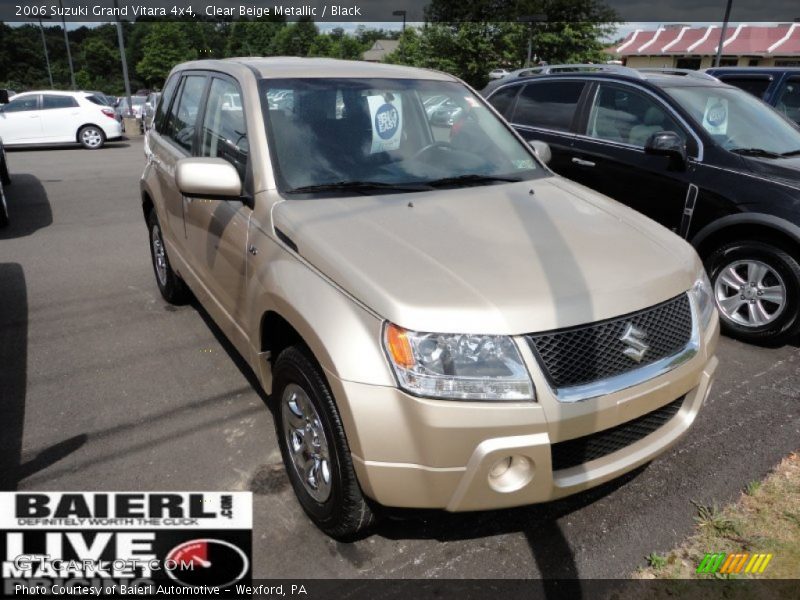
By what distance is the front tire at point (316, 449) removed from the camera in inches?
87.4

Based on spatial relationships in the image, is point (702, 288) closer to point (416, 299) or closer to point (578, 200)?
point (578, 200)

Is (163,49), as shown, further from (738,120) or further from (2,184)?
(738,120)

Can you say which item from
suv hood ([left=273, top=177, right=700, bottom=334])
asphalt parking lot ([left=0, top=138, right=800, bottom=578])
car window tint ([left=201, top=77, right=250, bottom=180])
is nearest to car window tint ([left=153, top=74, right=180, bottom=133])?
car window tint ([left=201, top=77, right=250, bottom=180])

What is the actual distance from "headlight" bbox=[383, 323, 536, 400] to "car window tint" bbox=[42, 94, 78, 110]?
55.2ft

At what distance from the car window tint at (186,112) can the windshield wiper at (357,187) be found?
4.81 ft

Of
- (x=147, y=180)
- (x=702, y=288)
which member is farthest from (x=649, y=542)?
(x=147, y=180)

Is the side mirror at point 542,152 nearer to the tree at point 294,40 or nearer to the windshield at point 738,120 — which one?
the windshield at point 738,120

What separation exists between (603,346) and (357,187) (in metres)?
1.38

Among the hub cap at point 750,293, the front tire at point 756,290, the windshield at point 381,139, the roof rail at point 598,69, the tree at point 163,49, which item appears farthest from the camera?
the tree at point 163,49

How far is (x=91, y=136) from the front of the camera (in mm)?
16109

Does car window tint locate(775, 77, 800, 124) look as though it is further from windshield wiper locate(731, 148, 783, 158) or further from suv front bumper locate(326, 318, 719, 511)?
suv front bumper locate(326, 318, 719, 511)

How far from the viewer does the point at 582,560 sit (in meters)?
2.47

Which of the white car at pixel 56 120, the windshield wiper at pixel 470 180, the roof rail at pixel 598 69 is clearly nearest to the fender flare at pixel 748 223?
the roof rail at pixel 598 69

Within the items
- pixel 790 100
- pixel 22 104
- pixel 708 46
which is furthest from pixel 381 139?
pixel 708 46
